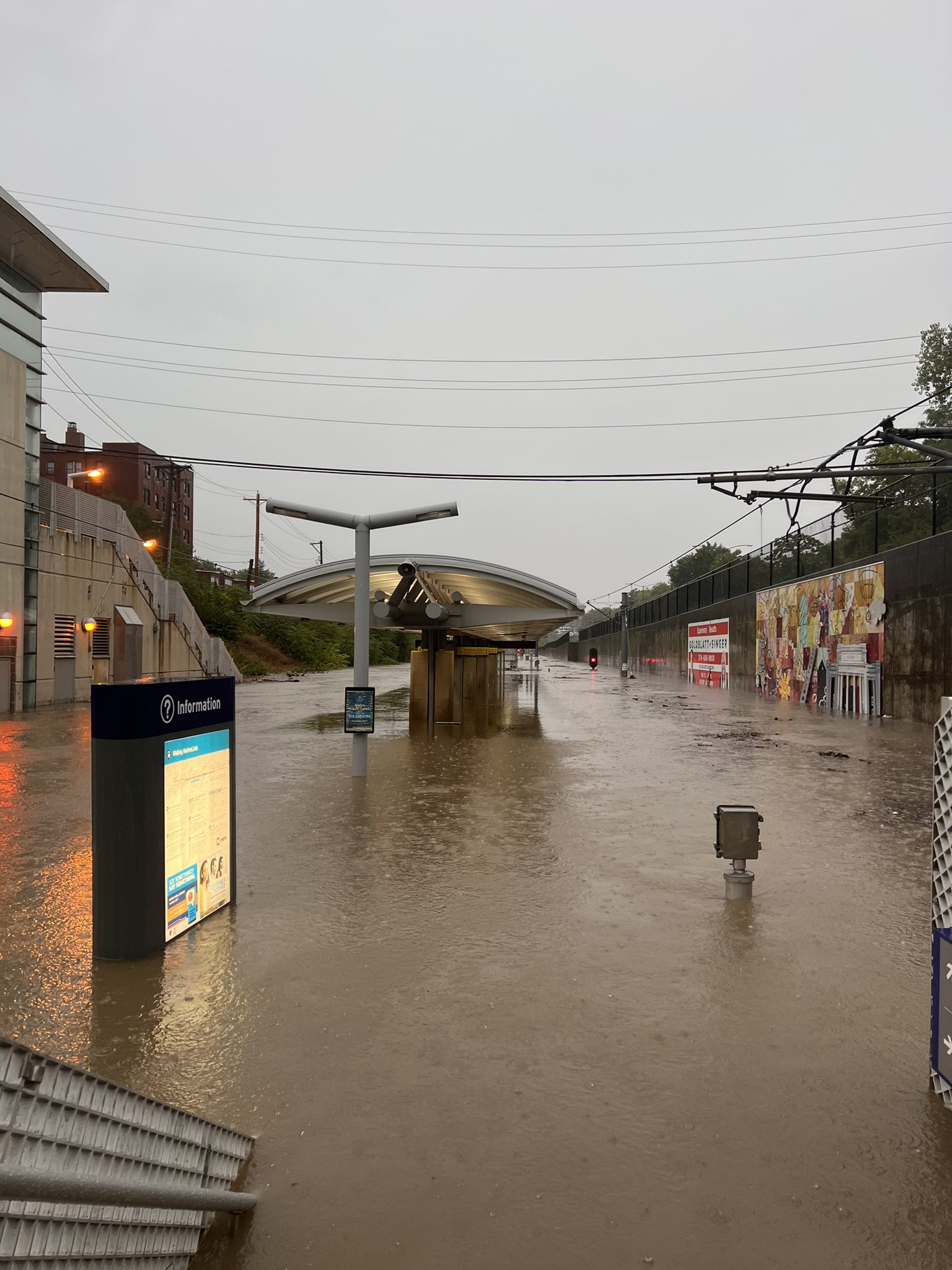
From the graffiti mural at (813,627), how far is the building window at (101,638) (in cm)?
2566

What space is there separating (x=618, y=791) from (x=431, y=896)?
570cm

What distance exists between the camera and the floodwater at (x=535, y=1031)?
301 centimetres

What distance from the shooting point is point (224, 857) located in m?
6.71

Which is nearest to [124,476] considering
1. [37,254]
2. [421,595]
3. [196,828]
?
[37,254]

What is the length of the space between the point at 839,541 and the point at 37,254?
27.8 m

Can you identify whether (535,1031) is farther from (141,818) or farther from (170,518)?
(170,518)

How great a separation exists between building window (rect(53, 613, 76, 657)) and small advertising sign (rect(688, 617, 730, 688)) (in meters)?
30.5

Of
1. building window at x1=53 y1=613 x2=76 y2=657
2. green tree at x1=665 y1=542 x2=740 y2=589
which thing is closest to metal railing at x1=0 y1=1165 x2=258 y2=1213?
building window at x1=53 y1=613 x2=76 y2=657

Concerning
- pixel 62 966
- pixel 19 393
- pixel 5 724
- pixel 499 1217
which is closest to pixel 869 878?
pixel 499 1217

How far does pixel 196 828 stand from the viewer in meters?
6.25

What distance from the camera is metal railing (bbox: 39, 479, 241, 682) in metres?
26.4

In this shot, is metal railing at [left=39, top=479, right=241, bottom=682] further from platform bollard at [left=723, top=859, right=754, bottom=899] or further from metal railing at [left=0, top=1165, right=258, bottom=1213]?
metal railing at [left=0, top=1165, right=258, bottom=1213]

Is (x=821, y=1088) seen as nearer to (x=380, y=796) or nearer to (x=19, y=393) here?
(x=380, y=796)

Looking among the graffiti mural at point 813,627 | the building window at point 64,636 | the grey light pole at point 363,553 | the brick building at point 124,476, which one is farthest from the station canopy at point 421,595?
the brick building at point 124,476
